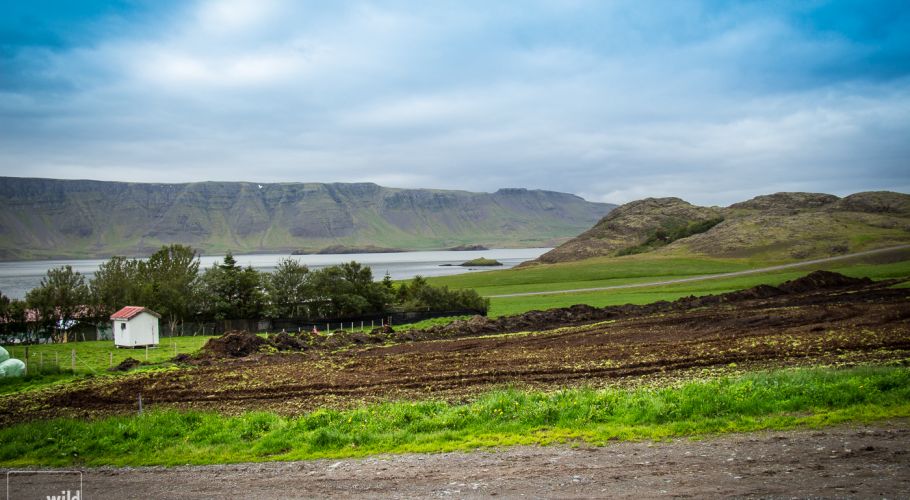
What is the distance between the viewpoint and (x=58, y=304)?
5909 centimetres

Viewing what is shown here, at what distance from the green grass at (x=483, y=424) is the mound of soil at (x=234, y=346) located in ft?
67.5

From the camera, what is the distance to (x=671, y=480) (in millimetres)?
9688

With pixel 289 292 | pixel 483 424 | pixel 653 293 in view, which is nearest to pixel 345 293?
pixel 289 292

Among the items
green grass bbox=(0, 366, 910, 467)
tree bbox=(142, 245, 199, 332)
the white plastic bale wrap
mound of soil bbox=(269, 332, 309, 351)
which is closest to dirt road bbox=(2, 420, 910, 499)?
green grass bbox=(0, 366, 910, 467)

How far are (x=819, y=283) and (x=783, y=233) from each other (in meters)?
96.3

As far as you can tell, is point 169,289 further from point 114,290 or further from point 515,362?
point 515,362

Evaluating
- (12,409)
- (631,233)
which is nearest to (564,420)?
(12,409)

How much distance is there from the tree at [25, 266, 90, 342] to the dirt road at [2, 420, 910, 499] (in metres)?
53.9

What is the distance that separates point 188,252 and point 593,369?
212 feet

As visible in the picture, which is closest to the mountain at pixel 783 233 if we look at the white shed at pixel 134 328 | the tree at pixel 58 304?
the white shed at pixel 134 328

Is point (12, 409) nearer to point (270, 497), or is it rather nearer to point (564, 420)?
point (270, 497)
